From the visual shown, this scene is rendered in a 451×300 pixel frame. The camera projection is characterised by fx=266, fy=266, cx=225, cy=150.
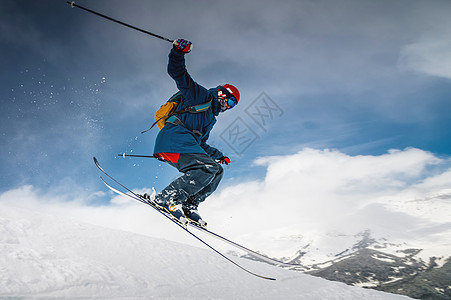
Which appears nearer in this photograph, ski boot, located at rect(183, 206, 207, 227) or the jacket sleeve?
the jacket sleeve

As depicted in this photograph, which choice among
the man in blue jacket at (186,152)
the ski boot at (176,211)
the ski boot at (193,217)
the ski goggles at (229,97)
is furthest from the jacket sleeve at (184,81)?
the ski boot at (193,217)

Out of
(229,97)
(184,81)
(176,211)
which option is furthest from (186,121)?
(176,211)

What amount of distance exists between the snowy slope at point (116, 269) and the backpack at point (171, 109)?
10.0 ft

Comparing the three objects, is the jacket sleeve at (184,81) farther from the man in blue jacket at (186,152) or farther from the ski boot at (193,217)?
the ski boot at (193,217)

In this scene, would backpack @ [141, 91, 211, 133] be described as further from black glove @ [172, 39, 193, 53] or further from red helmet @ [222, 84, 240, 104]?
black glove @ [172, 39, 193, 53]

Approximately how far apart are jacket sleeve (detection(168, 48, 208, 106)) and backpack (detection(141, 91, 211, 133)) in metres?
0.09

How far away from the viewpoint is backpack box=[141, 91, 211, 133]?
4797mm

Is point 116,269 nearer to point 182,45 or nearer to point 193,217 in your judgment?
point 193,217

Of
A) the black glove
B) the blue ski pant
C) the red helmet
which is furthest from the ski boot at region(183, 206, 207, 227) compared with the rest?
the black glove

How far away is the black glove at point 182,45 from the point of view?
4.05m

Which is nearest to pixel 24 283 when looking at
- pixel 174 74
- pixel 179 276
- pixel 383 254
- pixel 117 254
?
pixel 117 254

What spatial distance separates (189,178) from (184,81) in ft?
5.42

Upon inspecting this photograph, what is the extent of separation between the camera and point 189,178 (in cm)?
464

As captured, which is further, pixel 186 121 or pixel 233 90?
pixel 233 90
